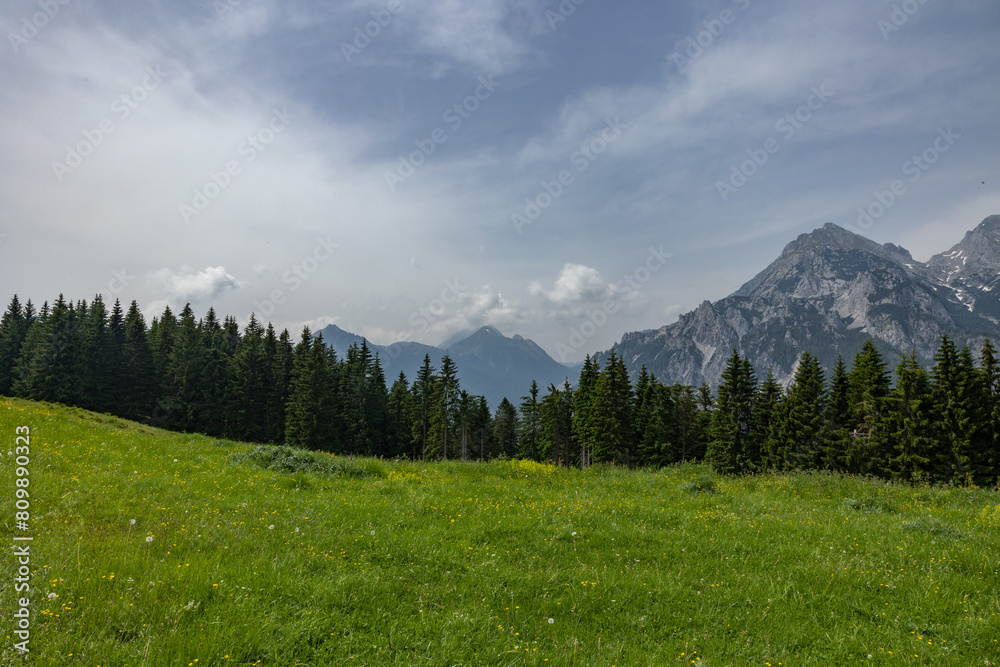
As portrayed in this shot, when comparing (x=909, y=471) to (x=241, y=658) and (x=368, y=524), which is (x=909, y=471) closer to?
(x=368, y=524)

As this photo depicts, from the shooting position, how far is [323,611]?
5684mm

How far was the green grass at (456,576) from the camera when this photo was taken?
5102 millimetres

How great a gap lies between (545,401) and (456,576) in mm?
73263

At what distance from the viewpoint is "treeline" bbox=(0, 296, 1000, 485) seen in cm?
4622

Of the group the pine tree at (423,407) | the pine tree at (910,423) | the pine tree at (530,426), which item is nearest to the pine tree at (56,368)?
the pine tree at (423,407)

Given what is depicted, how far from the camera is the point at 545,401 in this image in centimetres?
7950

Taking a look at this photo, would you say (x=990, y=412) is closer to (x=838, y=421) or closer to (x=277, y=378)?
(x=838, y=421)

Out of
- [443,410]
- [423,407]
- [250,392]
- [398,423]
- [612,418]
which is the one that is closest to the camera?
[612,418]

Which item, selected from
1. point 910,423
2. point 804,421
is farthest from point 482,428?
point 910,423

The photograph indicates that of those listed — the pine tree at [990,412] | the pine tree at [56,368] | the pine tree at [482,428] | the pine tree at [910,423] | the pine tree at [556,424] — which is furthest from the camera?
the pine tree at [482,428]

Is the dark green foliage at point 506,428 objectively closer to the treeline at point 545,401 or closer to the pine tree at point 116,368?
the treeline at point 545,401

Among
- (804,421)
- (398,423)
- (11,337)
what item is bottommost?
(804,421)

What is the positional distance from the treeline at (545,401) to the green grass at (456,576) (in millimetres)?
43043

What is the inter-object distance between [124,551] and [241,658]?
2890 millimetres
